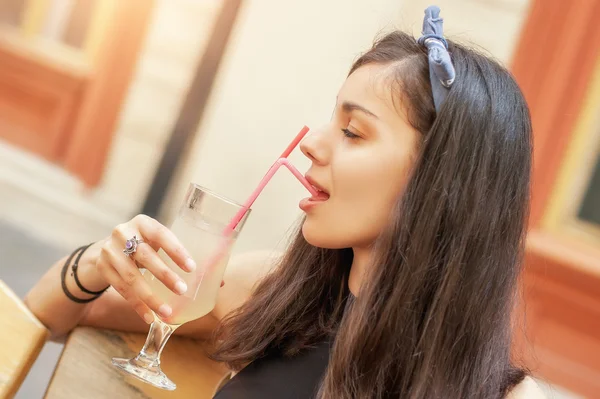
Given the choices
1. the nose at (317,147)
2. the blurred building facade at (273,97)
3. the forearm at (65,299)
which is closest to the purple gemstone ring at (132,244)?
the forearm at (65,299)

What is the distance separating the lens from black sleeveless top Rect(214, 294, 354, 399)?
1187 mm

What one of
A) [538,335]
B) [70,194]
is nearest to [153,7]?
[70,194]

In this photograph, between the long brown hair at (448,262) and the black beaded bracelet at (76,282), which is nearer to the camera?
the long brown hair at (448,262)

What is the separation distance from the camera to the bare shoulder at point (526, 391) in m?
1.13

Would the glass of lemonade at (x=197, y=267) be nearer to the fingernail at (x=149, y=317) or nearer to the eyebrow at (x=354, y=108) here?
the fingernail at (x=149, y=317)

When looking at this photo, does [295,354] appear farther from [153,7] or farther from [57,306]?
[153,7]

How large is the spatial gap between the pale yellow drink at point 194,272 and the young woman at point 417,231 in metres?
0.03

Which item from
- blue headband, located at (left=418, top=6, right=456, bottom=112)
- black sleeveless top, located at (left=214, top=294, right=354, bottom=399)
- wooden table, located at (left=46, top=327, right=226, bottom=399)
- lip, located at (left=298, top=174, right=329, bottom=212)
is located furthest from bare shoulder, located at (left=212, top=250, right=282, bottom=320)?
blue headband, located at (left=418, top=6, right=456, bottom=112)

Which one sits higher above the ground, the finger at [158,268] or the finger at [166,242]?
the finger at [166,242]

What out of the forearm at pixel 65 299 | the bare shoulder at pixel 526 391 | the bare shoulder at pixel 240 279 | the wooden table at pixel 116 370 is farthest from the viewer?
the bare shoulder at pixel 240 279

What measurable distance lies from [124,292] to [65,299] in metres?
0.22

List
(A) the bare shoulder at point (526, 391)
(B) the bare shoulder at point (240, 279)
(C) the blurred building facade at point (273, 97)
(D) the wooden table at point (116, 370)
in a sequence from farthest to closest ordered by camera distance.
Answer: (C) the blurred building facade at point (273, 97) < (B) the bare shoulder at point (240, 279) < (A) the bare shoulder at point (526, 391) < (D) the wooden table at point (116, 370)

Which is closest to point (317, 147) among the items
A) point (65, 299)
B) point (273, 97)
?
point (65, 299)

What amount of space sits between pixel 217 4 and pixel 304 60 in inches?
34.0
